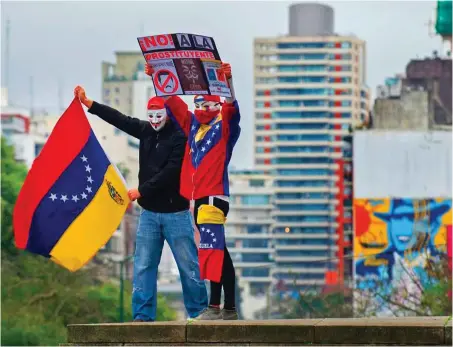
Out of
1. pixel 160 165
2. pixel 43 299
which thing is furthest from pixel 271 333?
pixel 43 299

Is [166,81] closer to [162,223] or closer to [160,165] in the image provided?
[160,165]

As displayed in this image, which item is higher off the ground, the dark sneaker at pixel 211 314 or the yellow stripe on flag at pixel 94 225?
the yellow stripe on flag at pixel 94 225

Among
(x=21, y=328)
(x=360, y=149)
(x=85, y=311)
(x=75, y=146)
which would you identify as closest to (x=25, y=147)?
(x=360, y=149)

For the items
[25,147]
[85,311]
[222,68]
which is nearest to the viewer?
[222,68]

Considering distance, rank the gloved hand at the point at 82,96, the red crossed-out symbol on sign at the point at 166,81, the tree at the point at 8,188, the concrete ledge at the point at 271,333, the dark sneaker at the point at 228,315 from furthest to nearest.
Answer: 1. the tree at the point at 8,188
2. the gloved hand at the point at 82,96
3. the red crossed-out symbol on sign at the point at 166,81
4. the dark sneaker at the point at 228,315
5. the concrete ledge at the point at 271,333

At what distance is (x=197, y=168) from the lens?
1600 centimetres

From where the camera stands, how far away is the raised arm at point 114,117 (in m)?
16.8

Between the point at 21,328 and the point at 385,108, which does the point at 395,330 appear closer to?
the point at 21,328

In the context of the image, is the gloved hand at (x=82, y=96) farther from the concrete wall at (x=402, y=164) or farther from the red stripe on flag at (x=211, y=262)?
the concrete wall at (x=402, y=164)

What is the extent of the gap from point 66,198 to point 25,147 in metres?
142

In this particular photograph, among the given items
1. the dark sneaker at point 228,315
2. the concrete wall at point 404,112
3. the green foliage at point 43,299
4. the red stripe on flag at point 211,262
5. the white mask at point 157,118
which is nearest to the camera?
the dark sneaker at point 228,315

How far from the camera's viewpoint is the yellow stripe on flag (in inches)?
683

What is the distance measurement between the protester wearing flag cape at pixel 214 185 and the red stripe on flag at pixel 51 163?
1.73 meters

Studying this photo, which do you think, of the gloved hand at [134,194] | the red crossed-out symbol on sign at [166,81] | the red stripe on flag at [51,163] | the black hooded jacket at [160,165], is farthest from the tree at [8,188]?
the red crossed-out symbol on sign at [166,81]
